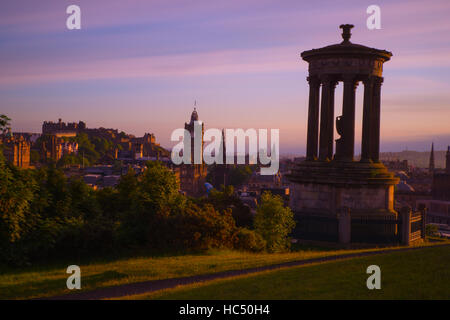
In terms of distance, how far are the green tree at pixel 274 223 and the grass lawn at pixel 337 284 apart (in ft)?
38.0

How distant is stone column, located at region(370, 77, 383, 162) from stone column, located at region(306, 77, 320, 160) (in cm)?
399

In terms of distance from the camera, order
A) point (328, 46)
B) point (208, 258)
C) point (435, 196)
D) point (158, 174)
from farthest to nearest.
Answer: point (435, 196)
point (328, 46)
point (158, 174)
point (208, 258)

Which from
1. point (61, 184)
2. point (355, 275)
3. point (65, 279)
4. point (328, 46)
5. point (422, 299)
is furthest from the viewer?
point (328, 46)

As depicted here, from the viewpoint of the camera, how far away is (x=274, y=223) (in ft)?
101

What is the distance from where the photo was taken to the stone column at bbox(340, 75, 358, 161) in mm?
34938

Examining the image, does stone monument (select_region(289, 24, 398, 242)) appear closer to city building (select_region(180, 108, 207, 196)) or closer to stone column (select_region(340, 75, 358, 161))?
stone column (select_region(340, 75, 358, 161))

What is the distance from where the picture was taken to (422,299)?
41.8ft

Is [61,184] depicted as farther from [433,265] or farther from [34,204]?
[433,265]

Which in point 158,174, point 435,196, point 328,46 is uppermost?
point 328,46

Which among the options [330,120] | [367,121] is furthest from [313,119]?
[367,121]

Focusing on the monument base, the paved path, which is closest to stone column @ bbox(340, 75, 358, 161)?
the monument base
